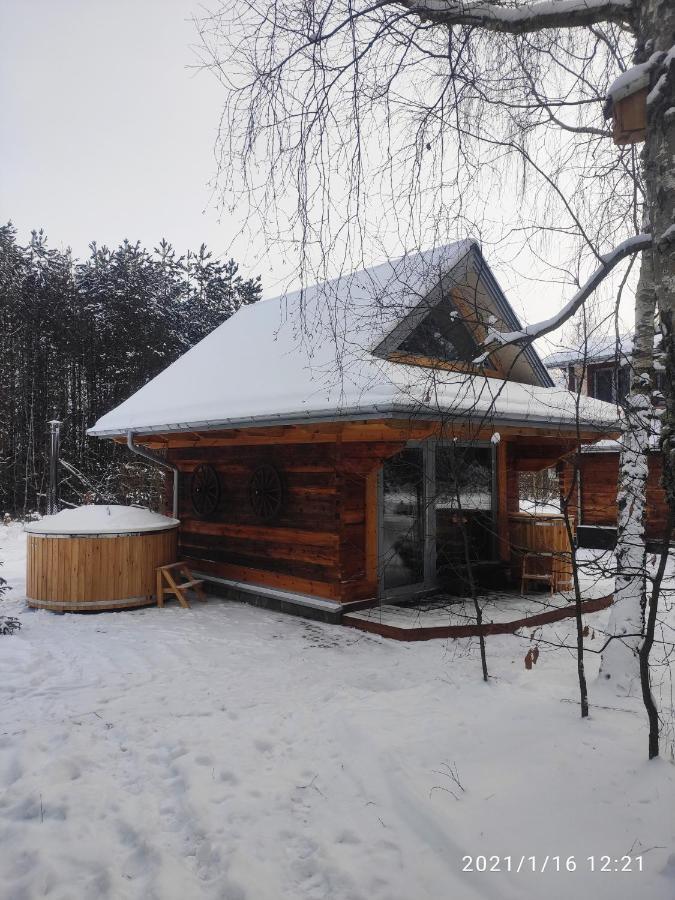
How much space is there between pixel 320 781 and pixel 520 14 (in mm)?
4816

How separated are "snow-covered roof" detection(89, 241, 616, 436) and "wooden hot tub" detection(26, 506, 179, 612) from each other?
163 centimetres

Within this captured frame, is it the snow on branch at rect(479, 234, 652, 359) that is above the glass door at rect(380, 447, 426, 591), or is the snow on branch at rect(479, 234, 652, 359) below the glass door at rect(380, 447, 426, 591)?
above

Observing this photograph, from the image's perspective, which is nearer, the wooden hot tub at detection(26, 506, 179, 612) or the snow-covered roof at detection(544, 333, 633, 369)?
the snow-covered roof at detection(544, 333, 633, 369)

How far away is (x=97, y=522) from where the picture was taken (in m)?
8.51

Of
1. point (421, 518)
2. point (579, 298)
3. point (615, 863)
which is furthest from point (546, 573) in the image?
point (615, 863)

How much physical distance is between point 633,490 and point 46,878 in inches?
199

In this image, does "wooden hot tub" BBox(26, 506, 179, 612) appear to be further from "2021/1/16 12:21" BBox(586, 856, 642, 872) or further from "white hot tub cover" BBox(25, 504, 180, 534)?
"2021/1/16 12:21" BBox(586, 856, 642, 872)

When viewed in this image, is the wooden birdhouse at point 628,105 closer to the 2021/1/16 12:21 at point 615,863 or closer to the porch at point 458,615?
the 2021/1/16 12:21 at point 615,863

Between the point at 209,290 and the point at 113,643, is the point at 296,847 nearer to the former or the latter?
the point at 113,643

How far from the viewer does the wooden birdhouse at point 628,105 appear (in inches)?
105

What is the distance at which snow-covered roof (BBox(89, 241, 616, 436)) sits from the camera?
5.80 m

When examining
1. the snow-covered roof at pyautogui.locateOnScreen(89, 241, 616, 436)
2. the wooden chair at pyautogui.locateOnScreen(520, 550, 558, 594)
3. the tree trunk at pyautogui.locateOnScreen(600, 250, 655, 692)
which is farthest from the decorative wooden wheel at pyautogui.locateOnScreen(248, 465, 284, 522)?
the tree trunk at pyautogui.locateOnScreen(600, 250, 655, 692)

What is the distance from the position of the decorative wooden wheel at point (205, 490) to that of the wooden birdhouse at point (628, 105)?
809cm

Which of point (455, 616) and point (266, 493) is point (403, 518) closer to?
point (455, 616)
